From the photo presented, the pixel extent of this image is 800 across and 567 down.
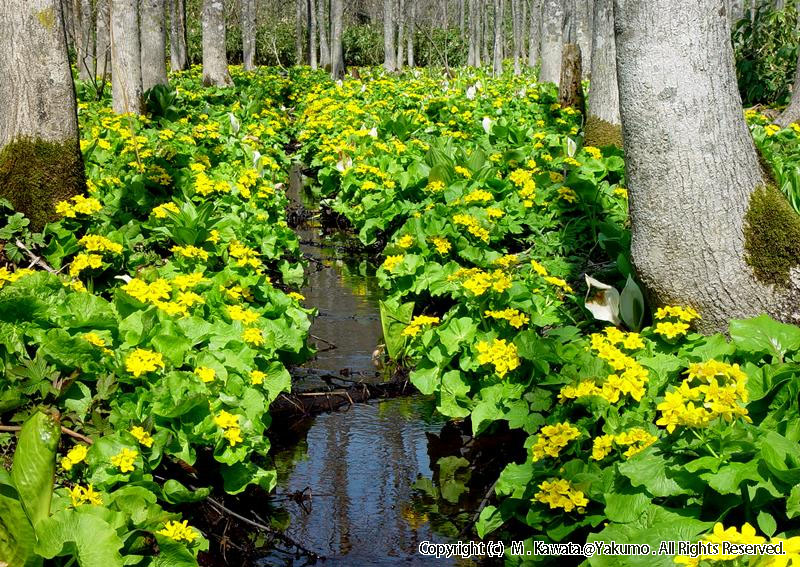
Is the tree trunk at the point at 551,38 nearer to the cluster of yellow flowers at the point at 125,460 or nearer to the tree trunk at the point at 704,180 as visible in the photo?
the tree trunk at the point at 704,180

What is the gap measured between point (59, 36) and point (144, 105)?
5194mm

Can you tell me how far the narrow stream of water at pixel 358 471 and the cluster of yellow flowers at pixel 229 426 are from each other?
1.73ft

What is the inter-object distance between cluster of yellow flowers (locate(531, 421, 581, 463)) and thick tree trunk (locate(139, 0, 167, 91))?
9670 millimetres

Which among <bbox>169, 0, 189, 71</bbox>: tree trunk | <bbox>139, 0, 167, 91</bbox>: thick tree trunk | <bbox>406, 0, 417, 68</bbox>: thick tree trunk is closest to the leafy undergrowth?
<bbox>139, 0, 167, 91</bbox>: thick tree trunk

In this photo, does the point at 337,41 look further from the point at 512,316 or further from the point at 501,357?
the point at 501,357

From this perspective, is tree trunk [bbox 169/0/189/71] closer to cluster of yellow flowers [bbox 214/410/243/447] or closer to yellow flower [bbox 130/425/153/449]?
cluster of yellow flowers [bbox 214/410/243/447]

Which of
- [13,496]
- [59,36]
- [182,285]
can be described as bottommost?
[13,496]

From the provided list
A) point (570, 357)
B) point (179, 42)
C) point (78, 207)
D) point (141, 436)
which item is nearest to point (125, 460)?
point (141, 436)

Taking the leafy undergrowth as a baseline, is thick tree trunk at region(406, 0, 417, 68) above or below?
above

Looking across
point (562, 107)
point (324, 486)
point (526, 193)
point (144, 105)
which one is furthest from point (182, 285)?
point (562, 107)

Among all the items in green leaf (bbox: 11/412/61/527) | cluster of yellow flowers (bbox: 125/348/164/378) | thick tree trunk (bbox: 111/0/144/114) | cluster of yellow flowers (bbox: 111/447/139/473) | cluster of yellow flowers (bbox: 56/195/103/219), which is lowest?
cluster of yellow flowers (bbox: 111/447/139/473)

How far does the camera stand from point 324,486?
4.13m

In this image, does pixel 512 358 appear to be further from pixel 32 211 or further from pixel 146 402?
pixel 32 211

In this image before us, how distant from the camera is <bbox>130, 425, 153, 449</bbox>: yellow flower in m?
3.15
